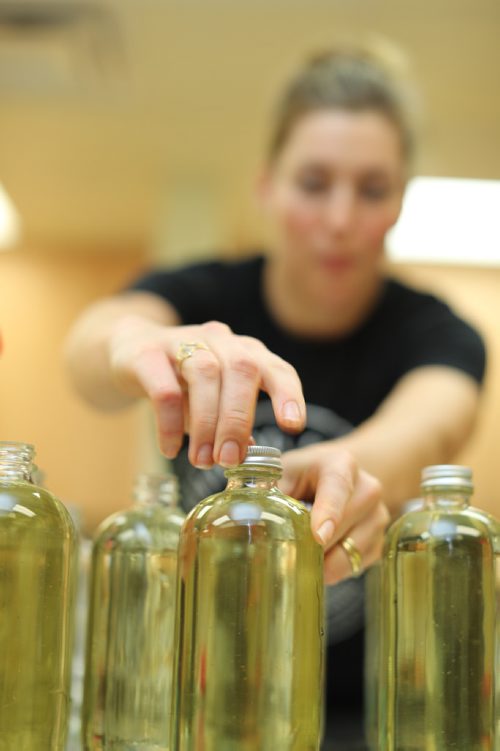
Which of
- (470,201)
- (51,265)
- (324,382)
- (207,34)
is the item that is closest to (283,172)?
(324,382)

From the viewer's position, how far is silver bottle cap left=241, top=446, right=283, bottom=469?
1.65 ft

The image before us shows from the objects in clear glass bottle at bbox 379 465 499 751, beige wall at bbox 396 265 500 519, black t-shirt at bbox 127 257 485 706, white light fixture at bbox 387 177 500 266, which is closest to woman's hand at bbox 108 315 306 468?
clear glass bottle at bbox 379 465 499 751

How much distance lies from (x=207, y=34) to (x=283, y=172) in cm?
191

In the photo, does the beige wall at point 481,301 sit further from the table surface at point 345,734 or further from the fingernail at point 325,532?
the fingernail at point 325,532

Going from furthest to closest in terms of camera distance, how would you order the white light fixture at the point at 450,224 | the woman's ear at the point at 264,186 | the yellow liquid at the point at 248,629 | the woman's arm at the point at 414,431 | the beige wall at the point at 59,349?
the beige wall at the point at 59,349, the white light fixture at the point at 450,224, the woman's ear at the point at 264,186, the woman's arm at the point at 414,431, the yellow liquid at the point at 248,629

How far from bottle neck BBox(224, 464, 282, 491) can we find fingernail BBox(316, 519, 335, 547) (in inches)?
1.4

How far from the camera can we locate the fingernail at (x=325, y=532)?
49cm

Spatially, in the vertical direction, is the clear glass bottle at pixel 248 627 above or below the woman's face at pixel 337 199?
below

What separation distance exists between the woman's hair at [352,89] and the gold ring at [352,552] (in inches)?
32.7

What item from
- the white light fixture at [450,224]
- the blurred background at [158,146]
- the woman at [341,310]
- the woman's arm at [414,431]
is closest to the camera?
the woman's arm at [414,431]

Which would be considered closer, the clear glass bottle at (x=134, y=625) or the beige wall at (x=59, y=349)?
the clear glass bottle at (x=134, y=625)

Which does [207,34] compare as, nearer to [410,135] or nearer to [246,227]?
[246,227]

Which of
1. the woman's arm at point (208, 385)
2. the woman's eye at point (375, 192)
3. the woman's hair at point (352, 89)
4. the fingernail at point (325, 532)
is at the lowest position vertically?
the fingernail at point (325, 532)

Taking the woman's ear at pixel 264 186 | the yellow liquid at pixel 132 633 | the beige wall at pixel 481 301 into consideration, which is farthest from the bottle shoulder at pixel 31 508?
the beige wall at pixel 481 301
